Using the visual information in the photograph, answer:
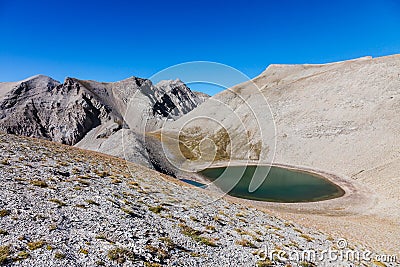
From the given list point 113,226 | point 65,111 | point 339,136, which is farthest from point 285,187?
point 65,111

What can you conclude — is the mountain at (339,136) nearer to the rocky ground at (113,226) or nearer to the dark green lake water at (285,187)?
the dark green lake water at (285,187)

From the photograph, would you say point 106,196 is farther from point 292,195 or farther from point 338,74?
point 338,74

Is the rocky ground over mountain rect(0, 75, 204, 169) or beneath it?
beneath

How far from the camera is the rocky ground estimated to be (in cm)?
905

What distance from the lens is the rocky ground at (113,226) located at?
9.05 meters

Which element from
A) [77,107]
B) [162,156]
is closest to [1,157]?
[162,156]

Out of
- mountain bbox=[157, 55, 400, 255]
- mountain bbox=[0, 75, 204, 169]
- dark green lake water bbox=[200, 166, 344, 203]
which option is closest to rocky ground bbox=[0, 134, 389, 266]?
mountain bbox=[157, 55, 400, 255]

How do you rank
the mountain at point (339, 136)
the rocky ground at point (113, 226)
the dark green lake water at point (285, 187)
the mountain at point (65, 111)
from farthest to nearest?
the mountain at point (65, 111)
the dark green lake water at point (285, 187)
the mountain at point (339, 136)
the rocky ground at point (113, 226)

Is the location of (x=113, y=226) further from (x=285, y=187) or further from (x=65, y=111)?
(x=65, y=111)

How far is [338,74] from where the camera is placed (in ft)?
268

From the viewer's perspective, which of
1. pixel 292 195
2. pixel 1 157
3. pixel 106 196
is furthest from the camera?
pixel 292 195

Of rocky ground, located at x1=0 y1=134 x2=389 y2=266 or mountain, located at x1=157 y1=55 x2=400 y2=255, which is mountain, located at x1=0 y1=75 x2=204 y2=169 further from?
rocky ground, located at x1=0 y1=134 x2=389 y2=266

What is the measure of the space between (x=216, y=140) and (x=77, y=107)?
97000mm

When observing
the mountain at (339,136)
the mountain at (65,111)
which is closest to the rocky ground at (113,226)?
the mountain at (339,136)
